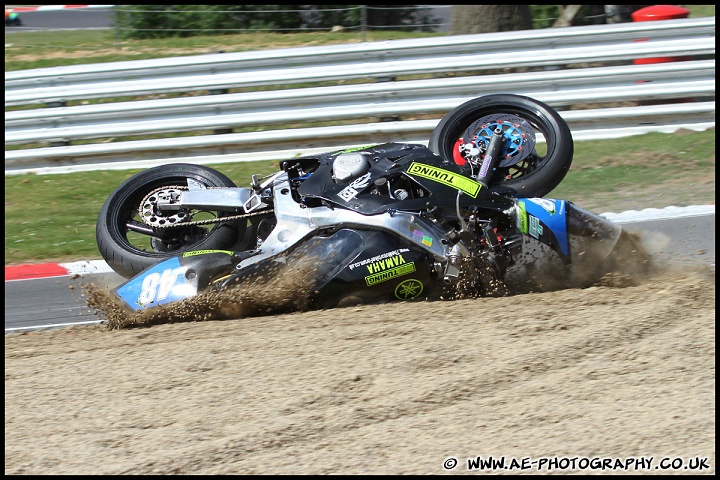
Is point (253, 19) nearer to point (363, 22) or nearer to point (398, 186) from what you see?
point (363, 22)

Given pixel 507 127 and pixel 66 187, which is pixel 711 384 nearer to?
pixel 507 127

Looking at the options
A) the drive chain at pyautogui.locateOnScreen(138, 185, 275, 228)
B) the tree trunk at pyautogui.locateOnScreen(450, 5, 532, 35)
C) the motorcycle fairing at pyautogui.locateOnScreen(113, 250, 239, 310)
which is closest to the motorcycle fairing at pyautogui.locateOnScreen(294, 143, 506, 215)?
the drive chain at pyautogui.locateOnScreen(138, 185, 275, 228)

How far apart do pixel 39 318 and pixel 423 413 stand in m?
3.37

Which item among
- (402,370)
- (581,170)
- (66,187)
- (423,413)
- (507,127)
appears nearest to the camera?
(423,413)

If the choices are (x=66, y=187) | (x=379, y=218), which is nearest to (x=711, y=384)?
(x=379, y=218)

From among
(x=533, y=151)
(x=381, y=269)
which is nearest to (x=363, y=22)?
(x=533, y=151)

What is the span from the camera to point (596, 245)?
543cm

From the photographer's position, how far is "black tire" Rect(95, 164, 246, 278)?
5707 mm

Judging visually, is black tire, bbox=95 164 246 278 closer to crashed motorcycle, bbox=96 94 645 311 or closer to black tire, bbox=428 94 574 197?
crashed motorcycle, bbox=96 94 645 311

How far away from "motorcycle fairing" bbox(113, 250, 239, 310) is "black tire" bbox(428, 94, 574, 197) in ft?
5.48

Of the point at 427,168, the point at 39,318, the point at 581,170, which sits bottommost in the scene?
the point at 39,318

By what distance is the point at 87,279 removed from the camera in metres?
6.64

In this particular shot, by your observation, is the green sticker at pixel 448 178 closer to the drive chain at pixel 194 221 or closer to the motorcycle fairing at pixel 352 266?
the motorcycle fairing at pixel 352 266

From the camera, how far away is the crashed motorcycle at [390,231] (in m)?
5.16
